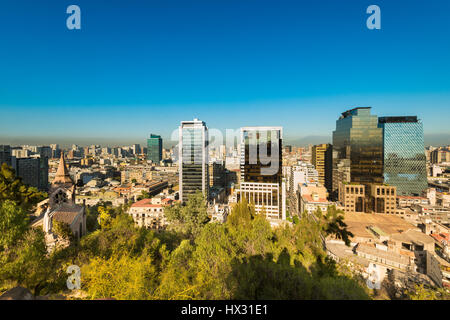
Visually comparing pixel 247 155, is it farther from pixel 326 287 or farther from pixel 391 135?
pixel 391 135

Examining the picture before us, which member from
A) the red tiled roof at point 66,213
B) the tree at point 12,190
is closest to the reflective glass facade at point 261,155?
the red tiled roof at point 66,213

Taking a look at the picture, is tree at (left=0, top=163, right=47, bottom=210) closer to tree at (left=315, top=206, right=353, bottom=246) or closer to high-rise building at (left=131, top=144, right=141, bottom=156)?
tree at (left=315, top=206, right=353, bottom=246)

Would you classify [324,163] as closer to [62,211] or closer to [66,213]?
[66,213]

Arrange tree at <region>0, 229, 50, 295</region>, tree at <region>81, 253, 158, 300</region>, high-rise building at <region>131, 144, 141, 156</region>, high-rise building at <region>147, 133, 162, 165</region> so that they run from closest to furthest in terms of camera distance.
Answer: tree at <region>81, 253, 158, 300</region>
tree at <region>0, 229, 50, 295</region>
high-rise building at <region>147, 133, 162, 165</region>
high-rise building at <region>131, 144, 141, 156</region>

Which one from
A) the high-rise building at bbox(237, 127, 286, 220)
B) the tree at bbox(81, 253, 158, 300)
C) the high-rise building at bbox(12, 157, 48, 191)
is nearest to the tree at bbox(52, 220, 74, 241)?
the tree at bbox(81, 253, 158, 300)

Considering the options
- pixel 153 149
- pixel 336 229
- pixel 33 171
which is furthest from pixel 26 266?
pixel 153 149

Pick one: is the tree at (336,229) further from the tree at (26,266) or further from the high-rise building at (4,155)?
the high-rise building at (4,155)
